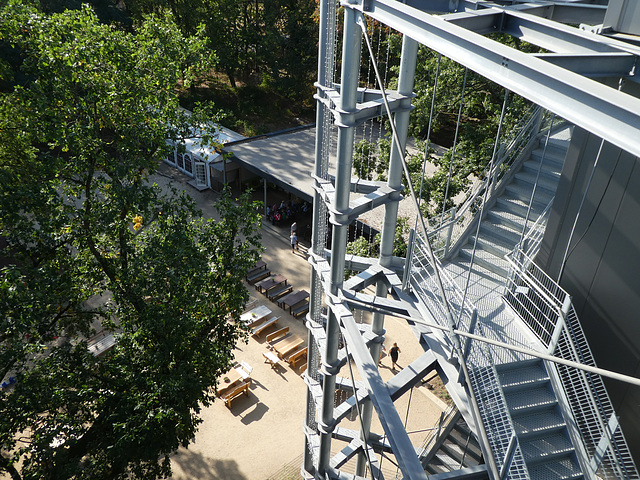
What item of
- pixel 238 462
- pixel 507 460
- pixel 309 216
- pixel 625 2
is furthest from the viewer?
pixel 309 216

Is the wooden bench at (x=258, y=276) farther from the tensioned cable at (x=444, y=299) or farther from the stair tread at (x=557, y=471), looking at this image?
the stair tread at (x=557, y=471)

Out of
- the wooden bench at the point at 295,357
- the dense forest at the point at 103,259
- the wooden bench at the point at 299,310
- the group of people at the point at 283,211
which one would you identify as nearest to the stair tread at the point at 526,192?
the dense forest at the point at 103,259

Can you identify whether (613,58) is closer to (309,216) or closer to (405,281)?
(405,281)

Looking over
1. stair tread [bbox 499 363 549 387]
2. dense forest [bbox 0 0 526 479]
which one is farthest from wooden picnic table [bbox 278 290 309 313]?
stair tread [bbox 499 363 549 387]

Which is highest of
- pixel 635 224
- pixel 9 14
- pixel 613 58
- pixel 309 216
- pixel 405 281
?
pixel 613 58

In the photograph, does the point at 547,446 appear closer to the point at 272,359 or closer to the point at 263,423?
the point at 263,423

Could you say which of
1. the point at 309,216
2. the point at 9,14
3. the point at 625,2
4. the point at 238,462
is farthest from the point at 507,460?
→ the point at 309,216
